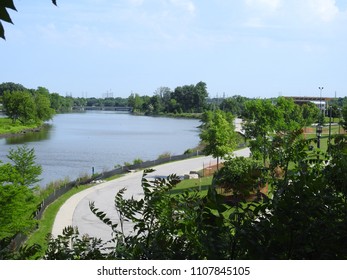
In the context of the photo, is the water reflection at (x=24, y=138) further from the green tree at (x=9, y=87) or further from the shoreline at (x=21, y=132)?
the green tree at (x=9, y=87)

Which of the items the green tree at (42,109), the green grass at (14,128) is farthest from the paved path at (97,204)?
the green tree at (42,109)

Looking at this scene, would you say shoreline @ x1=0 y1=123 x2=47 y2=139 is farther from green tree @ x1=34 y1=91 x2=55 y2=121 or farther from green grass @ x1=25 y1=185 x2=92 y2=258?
green grass @ x1=25 y1=185 x2=92 y2=258

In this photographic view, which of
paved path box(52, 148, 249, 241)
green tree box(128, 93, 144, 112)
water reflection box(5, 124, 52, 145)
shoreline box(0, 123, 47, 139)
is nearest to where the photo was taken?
paved path box(52, 148, 249, 241)

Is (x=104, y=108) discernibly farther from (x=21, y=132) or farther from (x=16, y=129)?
(x=21, y=132)

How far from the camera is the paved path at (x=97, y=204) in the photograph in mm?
15891

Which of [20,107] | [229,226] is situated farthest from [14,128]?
[229,226]

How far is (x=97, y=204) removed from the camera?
19859 mm

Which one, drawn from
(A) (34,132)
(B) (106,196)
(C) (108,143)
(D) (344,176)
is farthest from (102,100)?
(D) (344,176)

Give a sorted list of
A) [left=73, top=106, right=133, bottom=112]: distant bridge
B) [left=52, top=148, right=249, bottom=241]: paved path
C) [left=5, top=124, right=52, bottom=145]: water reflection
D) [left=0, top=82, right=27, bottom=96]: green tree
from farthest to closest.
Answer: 1. [left=73, top=106, right=133, bottom=112]: distant bridge
2. [left=0, top=82, right=27, bottom=96]: green tree
3. [left=5, top=124, right=52, bottom=145]: water reflection
4. [left=52, top=148, right=249, bottom=241]: paved path

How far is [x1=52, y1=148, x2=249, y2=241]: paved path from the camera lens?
1589cm

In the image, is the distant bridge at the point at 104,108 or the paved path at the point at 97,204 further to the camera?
the distant bridge at the point at 104,108

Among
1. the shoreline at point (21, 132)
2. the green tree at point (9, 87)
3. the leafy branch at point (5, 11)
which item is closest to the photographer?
the leafy branch at point (5, 11)

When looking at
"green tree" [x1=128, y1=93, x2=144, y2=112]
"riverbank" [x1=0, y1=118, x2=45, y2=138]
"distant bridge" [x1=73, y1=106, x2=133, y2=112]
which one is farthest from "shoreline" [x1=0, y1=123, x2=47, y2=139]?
"distant bridge" [x1=73, y1=106, x2=133, y2=112]

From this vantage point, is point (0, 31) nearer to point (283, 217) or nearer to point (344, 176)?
point (283, 217)
